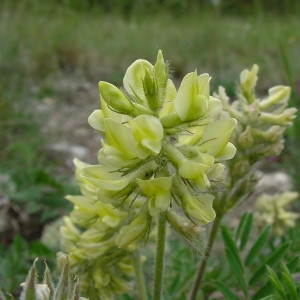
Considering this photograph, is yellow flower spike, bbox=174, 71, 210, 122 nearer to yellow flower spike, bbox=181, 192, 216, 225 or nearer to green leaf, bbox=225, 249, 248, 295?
yellow flower spike, bbox=181, 192, 216, 225

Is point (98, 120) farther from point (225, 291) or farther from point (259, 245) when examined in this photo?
point (259, 245)

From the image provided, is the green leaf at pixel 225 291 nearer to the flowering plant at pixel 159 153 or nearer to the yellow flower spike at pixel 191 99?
the flowering plant at pixel 159 153

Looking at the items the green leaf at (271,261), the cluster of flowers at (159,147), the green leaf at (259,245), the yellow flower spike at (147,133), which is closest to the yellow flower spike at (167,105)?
the cluster of flowers at (159,147)

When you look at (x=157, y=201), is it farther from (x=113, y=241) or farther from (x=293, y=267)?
(x=293, y=267)

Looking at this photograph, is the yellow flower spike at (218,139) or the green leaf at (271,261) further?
the green leaf at (271,261)

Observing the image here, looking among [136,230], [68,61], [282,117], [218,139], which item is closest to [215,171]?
[218,139]

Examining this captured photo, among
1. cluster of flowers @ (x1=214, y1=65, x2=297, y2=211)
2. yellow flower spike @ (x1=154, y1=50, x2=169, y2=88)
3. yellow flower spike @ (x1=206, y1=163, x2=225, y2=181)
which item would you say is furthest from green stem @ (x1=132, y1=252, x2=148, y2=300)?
yellow flower spike @ (x1=154, y1=50, x2=169, y2=88)
